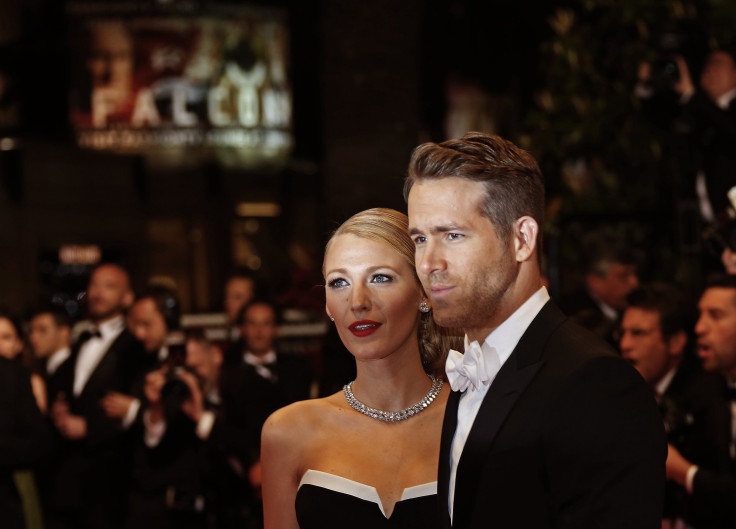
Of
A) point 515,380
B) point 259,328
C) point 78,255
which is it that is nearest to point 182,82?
point 78,255

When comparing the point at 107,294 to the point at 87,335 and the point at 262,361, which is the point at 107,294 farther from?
the point at 262,361

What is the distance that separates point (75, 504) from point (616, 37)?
4910mm

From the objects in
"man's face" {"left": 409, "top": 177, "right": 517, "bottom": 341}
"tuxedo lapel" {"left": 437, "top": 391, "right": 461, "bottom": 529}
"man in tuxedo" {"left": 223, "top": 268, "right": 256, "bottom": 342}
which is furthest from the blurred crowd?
"man's face" {"left": 409, "top": 177, "right": 517, "bottom": 341}

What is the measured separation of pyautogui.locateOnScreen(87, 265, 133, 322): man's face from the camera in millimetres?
6285

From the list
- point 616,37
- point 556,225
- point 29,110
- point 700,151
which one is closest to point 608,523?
point 700,151

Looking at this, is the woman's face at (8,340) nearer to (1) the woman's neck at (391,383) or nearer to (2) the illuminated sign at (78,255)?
(1) the woman's neck at (391,383)

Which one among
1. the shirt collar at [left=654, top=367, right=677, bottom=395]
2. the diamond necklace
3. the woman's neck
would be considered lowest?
the shirt collar at [left=654, top=367, right=677, bottom=395]

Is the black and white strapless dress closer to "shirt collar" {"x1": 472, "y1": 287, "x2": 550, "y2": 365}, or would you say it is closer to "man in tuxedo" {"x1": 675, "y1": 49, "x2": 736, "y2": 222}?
"shirt collar" {"x1": 472, "y1": 287, "x2": 550, "y2": 365}

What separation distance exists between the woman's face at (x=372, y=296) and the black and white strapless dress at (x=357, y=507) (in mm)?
377

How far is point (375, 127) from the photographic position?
21.6 ft

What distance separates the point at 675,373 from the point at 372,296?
220 cm

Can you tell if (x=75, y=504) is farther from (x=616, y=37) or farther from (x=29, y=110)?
(x=29, y=110)

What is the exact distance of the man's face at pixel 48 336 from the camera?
6.95 m

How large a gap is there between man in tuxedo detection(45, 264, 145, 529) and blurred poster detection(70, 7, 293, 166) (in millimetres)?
5264
